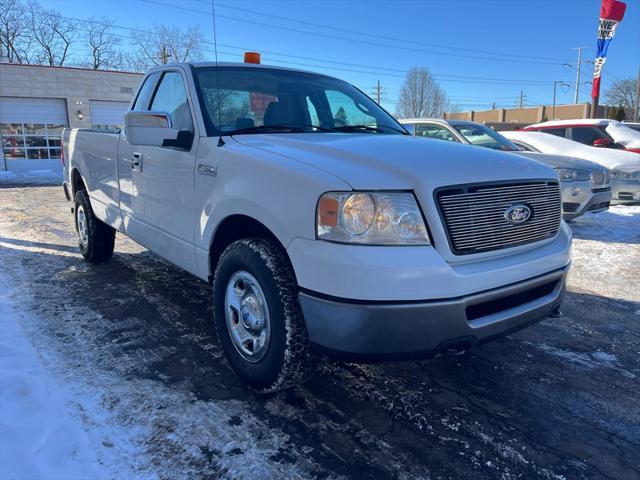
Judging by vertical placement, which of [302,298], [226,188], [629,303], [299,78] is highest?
[299,78]

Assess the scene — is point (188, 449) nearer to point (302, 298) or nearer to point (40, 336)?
point (302, 298)

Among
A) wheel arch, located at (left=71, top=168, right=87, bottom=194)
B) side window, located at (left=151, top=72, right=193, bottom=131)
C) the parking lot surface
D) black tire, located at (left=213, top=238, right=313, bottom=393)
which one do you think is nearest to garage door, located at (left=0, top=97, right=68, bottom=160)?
wheel arch, located at (left=71, top=168, right=87, bottom=194)

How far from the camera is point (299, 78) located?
400 centimetres

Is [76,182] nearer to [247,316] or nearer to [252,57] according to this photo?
[252,57]

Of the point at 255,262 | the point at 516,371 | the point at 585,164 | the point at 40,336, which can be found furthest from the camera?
the point at 585,164

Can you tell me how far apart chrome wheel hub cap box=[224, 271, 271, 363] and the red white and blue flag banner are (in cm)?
2368

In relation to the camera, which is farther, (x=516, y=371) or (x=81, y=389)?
(x=516, y=371)

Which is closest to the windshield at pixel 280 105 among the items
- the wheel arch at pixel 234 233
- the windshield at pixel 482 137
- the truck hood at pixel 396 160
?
the truck hood at pixel 396 160

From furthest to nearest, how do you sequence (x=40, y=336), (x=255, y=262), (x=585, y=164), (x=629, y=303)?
(x=585, y=164) < (x=629, y=303) < (x=40, y=336) < (x=255, y=262)

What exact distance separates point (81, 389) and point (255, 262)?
4.24 feet

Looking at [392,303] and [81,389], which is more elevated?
[392,303]

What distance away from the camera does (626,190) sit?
923 centimetres

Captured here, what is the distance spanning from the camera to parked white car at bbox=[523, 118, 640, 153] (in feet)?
33.6

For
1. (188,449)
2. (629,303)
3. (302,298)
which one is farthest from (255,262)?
(629,303)
